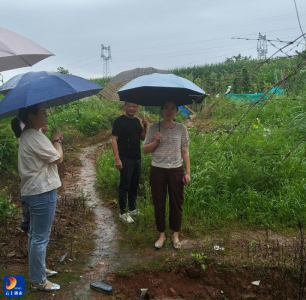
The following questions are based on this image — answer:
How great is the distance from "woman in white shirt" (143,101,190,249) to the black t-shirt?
0.68 m

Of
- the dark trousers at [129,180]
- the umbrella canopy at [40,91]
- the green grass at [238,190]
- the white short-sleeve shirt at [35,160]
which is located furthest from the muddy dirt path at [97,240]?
the umbrella canopy at [40,91]

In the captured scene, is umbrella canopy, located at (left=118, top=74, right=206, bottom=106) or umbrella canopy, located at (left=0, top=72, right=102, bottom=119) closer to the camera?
umbrella canopy, located at (left=0, top=72, right=102, bottom=119)

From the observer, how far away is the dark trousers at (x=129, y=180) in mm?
4488

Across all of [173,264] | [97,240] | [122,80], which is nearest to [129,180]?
[97,240]

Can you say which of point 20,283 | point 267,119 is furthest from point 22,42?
point 267,119

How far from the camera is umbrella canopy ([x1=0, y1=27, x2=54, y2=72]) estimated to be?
2850 mm

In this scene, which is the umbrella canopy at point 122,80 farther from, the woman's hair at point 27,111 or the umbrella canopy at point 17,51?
the woman's hair at point 27,111

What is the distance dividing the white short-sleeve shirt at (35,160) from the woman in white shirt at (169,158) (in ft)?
4.05

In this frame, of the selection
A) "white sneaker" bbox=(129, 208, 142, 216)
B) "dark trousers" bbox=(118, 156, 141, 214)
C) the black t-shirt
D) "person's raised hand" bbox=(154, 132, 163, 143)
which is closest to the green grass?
"white sneaker" bbox=(129, 208, 142, 216)

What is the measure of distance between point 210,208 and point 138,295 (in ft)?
6.23

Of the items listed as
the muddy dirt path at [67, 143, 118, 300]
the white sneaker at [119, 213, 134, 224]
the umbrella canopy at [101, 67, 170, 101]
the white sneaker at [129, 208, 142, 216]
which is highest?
the umbrella canopy at [101, 67, 170, 101]

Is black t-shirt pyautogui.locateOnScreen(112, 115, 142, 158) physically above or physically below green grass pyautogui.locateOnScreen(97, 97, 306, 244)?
above

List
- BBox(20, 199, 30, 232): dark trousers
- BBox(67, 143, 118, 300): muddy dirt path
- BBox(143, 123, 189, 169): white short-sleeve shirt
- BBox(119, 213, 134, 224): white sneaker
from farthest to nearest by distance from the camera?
BBox(119, 213, 134, 224): white sneaker < BBox(20, 199, 30, 232): dark trousers < BBox(143, 123, 189, 169): white short-sleeve shirt < BBox(67, 143, 118, 300): muddy dirt path
